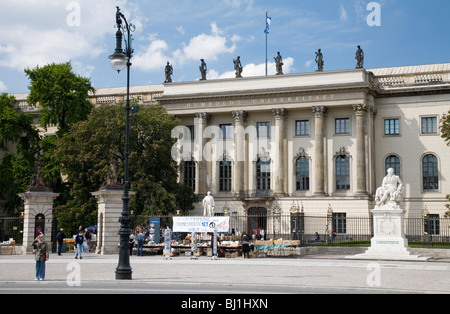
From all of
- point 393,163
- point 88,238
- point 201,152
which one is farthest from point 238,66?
point 88,238

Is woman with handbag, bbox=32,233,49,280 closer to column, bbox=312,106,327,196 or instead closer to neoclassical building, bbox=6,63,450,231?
neoclassical building, bbox=6,63,450,231

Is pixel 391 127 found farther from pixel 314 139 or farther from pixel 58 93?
pixel 58 93

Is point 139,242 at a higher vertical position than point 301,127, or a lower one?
lower

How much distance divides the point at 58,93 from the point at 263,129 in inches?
849

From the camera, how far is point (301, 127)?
207 feet

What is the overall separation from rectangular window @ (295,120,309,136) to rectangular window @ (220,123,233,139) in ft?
23.3

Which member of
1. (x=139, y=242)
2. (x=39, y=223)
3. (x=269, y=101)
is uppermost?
(x=269, y=101)

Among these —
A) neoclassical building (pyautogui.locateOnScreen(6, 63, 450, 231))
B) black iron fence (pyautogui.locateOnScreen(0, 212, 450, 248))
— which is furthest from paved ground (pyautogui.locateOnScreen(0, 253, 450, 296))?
neoclassical building (pyautogui.locateOnScreen(6, 63, 450, 231))

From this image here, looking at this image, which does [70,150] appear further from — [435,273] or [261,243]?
[435,273]

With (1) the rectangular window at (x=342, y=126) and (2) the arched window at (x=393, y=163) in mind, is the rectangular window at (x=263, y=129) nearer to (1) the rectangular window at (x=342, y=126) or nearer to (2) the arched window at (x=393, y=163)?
(1) the rectangular window at (x=342, y=126)

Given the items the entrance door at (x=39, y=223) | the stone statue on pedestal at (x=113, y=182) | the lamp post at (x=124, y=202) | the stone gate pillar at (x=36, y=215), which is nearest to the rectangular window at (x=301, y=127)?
the stone statue on pedestal at (x=113, y=182)

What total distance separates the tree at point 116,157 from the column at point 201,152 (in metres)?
9.35

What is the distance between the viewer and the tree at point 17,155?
56.7 meters

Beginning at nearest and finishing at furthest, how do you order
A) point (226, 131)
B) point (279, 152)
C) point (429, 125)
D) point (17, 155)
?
point (429, 125) < point (17, 155) < point (279, 152) < point (226, 131)
